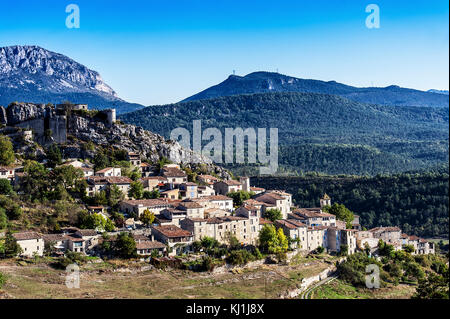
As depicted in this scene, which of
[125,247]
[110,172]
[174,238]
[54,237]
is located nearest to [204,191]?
[110,172]

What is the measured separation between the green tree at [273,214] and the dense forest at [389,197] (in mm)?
24539

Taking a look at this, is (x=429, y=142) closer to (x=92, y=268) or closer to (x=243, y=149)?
(x=243, y=149)

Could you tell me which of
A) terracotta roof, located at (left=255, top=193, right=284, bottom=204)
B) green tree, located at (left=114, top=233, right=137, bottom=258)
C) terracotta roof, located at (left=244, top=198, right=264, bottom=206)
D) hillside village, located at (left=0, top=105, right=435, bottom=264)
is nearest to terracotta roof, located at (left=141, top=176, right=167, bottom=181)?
hillside village, located at (left=0, top=105, right=435, bottom=264)

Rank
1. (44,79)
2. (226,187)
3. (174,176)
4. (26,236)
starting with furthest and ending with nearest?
(44,79), (226,187), (174,176), (26,236)

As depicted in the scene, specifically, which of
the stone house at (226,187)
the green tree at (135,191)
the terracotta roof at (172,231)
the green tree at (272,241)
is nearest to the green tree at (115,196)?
the green tree at (135,191)

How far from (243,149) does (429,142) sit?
140 ft

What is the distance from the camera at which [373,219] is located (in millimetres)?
60812

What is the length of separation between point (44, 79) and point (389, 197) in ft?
244

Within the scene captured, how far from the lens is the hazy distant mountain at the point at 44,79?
324 feet

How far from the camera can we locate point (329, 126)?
146125 mm

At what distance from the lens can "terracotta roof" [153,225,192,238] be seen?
3114 cm

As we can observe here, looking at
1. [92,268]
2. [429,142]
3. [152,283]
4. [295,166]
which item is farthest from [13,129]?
[429,142]

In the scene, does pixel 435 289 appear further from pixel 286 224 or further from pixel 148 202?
pixel 148 202

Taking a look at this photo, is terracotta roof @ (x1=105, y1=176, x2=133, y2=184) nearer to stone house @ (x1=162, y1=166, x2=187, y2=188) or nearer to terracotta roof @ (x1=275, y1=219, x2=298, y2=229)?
stone house @ (x1=162, y1=166, x2=187, y2=188)
